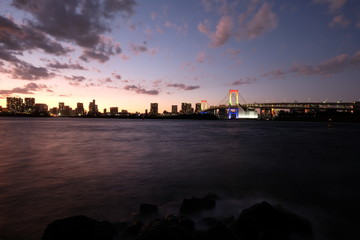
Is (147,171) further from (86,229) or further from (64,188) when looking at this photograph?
(86,229)

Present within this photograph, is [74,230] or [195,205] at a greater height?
[74,230]

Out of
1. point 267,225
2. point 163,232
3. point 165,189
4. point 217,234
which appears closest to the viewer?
point 163,232

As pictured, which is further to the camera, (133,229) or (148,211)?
(148,211)

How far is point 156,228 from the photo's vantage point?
298 centimetres

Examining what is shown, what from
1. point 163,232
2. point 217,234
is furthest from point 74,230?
point 217,234

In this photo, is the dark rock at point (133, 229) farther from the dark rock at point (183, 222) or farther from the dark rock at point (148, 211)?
the dark rock at point (148, 211)

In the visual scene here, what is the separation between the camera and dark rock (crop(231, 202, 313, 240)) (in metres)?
3.33

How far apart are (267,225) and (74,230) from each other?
9.28 ft

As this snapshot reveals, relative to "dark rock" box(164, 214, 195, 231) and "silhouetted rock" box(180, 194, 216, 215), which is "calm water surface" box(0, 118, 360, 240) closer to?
"silhouetted rock" box(180, 194, 216, 215)

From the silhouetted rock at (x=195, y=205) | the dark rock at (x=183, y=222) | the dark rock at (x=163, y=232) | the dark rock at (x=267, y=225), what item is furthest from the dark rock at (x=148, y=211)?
the dark rock at (x=267, y=225)

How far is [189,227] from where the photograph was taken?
3.47m


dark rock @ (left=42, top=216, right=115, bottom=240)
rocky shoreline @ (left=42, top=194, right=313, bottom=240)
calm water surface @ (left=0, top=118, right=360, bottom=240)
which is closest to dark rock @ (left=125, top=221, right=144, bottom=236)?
rocky shoreline @ (left=42, top=194, right=313, bottom=240)

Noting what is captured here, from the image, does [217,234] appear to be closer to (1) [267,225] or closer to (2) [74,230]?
(1) [267,225]

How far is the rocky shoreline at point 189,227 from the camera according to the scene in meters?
2.95
